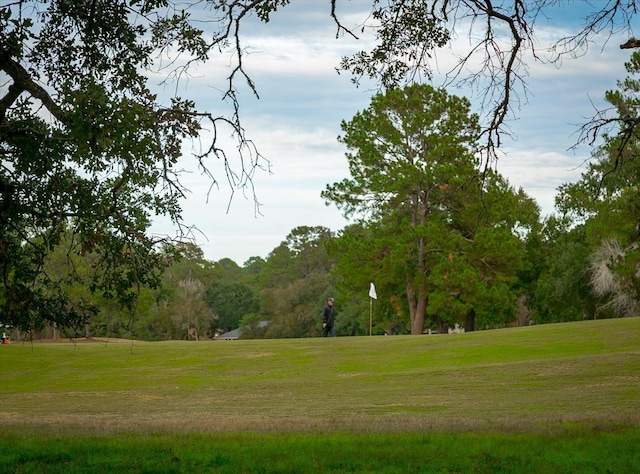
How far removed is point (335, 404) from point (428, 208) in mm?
31656

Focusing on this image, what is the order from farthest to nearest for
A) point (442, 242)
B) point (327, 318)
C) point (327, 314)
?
1. point (442, 242)
2. point (327, 318)
3. point (327, 314)

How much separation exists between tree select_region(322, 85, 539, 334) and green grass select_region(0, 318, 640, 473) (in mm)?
14668

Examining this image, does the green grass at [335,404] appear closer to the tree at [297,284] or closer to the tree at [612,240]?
the tree at [612,240]

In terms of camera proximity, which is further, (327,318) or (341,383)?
(327,318)

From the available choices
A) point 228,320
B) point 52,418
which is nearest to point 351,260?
point 52,418

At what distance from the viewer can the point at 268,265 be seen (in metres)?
108

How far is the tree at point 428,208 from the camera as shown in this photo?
1779 inches

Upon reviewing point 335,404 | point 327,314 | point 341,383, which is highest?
point 327,314

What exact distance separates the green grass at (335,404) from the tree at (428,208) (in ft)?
48.1

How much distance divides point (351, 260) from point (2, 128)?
37.2m

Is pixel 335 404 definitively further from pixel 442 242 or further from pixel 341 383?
pixel 442 242

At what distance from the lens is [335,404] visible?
1769cm

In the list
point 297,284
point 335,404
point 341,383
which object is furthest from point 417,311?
point 297,284

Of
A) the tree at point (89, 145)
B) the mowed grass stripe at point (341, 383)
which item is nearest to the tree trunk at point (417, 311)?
the mowed grass stripe at point (341, 383)
